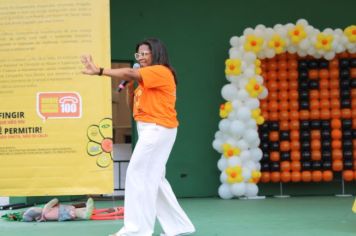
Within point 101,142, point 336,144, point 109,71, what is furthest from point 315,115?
point 109,71

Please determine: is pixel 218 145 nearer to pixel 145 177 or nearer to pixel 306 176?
pixel 306 176

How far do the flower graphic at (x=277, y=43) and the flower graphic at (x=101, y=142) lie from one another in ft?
10.2

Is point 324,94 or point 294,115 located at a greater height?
point 324,94

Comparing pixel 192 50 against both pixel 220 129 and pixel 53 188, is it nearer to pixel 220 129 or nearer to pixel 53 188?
pixel 220 129

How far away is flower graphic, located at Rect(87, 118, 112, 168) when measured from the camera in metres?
5.30

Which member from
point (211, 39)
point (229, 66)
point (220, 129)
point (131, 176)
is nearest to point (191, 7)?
point (211, 39)

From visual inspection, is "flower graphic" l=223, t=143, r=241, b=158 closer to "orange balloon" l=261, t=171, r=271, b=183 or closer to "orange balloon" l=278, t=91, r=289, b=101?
"orange balloon" l=261, t=171, r=271, b=183

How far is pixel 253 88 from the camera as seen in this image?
7.47 metres

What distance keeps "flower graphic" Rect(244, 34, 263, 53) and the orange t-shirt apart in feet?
12.9

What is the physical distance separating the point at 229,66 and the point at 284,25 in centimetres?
108

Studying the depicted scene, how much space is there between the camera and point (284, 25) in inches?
313

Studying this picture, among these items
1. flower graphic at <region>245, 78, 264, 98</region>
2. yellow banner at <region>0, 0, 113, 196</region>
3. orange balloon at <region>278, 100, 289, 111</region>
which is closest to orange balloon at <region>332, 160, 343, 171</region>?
orange balloon at <region>278, 100, 289, 111</region>

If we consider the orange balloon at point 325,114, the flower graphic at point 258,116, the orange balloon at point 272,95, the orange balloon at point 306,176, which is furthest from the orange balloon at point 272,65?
the orange balloon at point 306,176

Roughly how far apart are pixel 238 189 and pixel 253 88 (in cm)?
134
